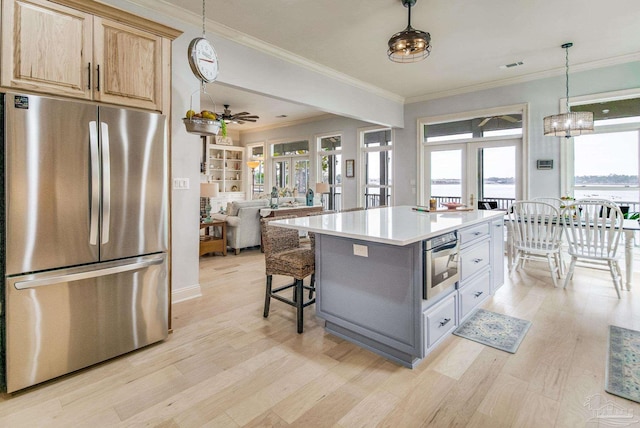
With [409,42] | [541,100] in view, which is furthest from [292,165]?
[409,42]

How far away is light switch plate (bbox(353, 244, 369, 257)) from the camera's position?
7.09ft

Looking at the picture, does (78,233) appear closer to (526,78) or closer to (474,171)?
(474,171)

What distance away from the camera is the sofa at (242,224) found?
534 centimetres

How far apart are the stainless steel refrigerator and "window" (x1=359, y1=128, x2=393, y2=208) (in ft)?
18.5

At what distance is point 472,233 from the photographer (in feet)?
8.75

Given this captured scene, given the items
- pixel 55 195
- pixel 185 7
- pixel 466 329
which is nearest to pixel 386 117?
pixel 185 7

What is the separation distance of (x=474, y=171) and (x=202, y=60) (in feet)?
16.5

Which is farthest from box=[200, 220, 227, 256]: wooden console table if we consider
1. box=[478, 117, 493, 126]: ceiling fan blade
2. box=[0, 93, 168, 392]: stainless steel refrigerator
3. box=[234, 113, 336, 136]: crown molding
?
box=[478, 117, 493, 126]: ceiling fan blade

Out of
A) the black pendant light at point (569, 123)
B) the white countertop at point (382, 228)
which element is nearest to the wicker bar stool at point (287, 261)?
the white countertop at point (382, 228)

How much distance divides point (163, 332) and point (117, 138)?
140 cm

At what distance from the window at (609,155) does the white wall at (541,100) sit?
15cm

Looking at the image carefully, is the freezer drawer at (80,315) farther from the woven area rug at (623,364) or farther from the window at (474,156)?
the window at (474,156)

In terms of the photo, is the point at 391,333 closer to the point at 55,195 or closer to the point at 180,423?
the point at 180,423

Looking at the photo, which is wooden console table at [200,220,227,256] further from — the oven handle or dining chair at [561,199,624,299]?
dining chair at [561,199,624,299]
